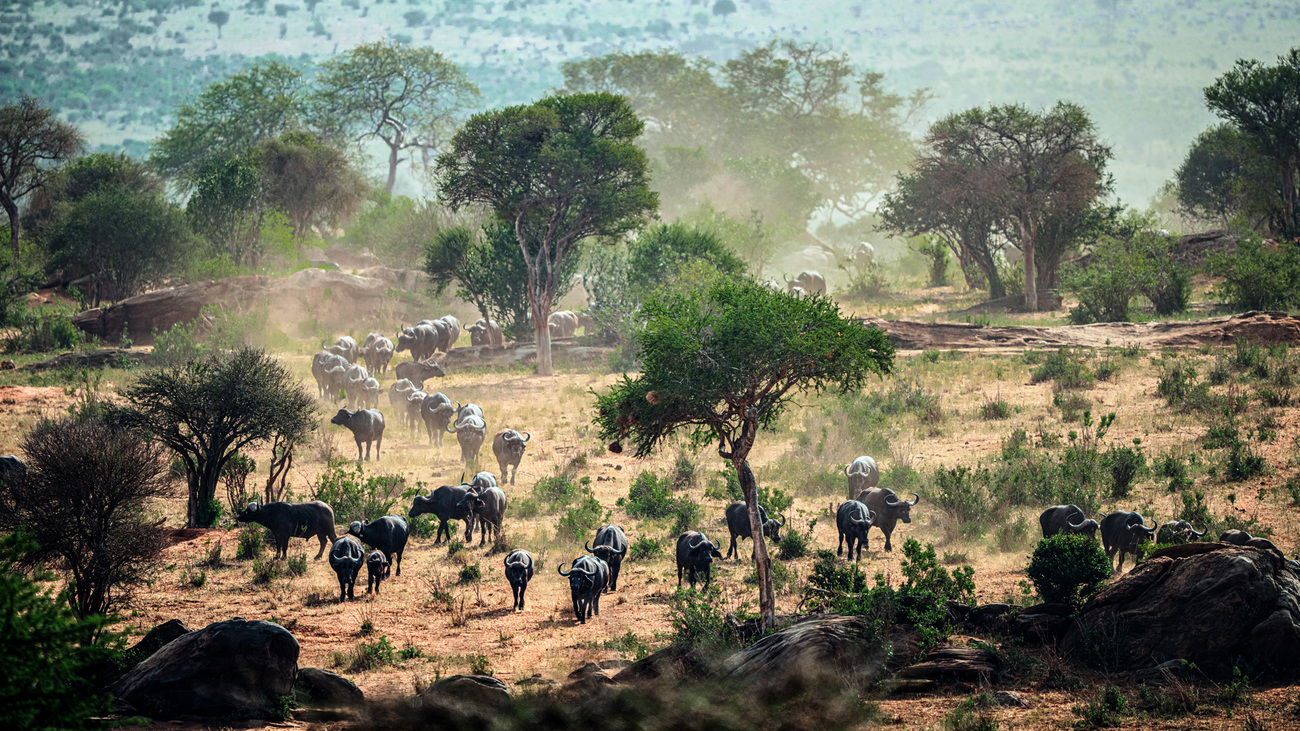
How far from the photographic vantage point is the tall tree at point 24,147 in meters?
45.0

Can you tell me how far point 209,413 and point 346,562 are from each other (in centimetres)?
587

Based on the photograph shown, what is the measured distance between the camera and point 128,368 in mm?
31062

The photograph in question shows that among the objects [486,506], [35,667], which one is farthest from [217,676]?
[486,506]

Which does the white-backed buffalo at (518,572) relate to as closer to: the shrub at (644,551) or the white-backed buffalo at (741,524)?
the shrub at (644,551)

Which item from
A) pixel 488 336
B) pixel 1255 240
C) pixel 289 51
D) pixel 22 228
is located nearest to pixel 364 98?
pixel 22 228

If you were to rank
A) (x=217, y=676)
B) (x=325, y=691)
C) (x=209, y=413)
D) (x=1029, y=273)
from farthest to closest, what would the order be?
(x=1029, y=273), (x=209, y=413), (x=325, y=691), (x=217, y=676)

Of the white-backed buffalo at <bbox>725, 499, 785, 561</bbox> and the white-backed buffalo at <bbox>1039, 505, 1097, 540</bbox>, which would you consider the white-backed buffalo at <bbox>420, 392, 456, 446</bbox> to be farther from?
the white-backed buffalo at <bbox>1039, 505, 1097, 540</bbox>

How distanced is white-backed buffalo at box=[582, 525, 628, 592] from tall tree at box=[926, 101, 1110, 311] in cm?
2946

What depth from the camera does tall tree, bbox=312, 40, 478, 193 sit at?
235ft

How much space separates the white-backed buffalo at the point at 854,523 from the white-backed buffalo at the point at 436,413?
12307mm

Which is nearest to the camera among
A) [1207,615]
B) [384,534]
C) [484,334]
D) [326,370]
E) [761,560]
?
[1207,615]

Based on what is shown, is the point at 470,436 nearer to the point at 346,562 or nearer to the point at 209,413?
the point at 209,413

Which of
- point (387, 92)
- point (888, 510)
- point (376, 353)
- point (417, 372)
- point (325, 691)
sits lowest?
point (325, 691)

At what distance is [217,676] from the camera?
9.12 m
